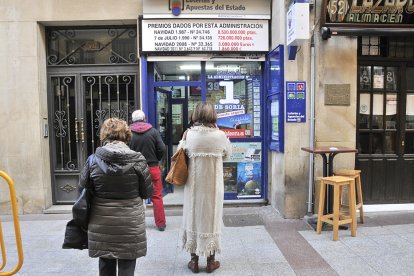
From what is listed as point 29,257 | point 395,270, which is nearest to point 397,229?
point 395,270

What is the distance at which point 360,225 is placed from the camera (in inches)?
219

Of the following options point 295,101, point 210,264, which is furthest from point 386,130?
point 210,264

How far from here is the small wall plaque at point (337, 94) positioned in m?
5.88

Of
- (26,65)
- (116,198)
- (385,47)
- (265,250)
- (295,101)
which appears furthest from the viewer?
(26,65)

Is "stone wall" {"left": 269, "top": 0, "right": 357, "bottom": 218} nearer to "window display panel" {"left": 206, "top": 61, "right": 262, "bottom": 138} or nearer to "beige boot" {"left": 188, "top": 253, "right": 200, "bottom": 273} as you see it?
"window display panel" {"left": 206, "top": 61, "right": 262, "bottom": 138}

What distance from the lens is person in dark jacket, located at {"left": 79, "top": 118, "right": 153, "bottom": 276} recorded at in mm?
2982

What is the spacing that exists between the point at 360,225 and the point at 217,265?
261 cm

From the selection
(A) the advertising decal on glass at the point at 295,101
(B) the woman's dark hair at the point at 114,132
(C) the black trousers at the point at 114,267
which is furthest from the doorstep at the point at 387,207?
(B) the woman's dark hair at the point at 114,132

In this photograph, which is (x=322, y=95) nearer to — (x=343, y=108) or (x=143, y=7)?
(x=343, y=108)

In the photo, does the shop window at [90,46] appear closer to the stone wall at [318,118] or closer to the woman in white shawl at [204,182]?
the stone wall at [318,118]

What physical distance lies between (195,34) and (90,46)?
2029mm

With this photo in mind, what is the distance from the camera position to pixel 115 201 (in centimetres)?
306

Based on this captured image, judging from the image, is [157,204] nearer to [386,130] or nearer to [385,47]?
[386,130]

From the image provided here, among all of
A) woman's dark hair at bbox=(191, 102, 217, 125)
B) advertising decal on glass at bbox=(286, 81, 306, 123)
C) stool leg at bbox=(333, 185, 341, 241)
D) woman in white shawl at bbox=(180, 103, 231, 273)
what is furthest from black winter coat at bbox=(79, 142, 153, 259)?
advertising decal on glass at bbox=(286, 81, 306, 123)
